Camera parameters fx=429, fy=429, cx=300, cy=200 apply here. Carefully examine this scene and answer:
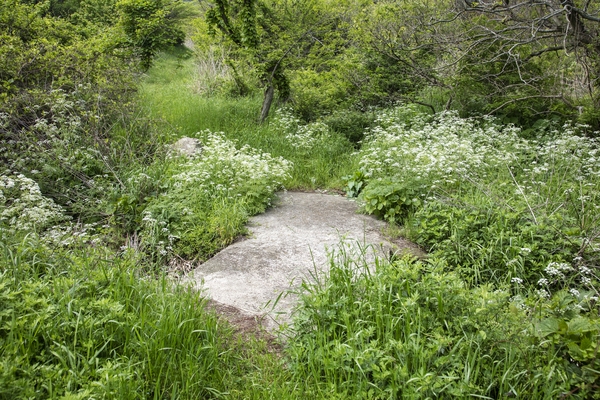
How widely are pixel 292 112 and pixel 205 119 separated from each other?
209 cm

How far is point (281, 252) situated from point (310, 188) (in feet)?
8.74

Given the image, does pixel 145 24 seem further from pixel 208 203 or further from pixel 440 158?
pixel 440 158

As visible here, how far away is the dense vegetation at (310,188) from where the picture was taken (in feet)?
8.04

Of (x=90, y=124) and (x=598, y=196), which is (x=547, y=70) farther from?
Answer: (x=90, y=124)

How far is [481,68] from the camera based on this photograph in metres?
7.94

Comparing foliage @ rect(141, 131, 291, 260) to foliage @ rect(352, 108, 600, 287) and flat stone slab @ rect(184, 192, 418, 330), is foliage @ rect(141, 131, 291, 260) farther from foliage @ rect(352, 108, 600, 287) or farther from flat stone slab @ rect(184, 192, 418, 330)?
foliage @ rect(352, 108, 600, 287)

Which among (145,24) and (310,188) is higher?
(145,24)

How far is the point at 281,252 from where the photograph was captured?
438 cm

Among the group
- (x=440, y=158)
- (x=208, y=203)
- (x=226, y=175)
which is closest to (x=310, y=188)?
(x=226, y=175)

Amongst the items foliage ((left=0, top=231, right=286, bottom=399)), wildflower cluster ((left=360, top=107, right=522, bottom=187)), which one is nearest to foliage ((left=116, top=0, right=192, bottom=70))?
wildflower cluster ((left=360, top=107, right=522, bottom=187))

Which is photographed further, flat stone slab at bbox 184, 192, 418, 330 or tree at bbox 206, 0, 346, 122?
tree at bbox 206, 0, 346, 122

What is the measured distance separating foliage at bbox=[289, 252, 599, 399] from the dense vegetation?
1cm

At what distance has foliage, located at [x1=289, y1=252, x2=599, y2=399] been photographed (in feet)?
7.54

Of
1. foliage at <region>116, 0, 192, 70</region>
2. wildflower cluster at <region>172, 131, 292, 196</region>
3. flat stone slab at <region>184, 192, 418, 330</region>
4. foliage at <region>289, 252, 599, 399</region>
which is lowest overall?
flat stone slab at <region>184, 192, 418, 330</region>
